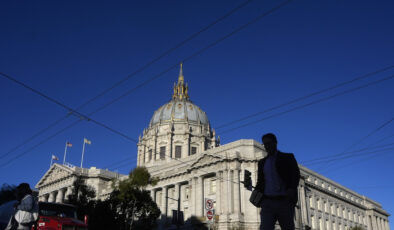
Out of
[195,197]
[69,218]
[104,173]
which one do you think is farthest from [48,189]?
[69,218]

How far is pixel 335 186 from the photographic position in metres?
68.6

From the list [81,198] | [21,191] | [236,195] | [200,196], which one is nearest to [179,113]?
[200,196]

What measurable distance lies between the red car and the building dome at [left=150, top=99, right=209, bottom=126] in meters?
64.1

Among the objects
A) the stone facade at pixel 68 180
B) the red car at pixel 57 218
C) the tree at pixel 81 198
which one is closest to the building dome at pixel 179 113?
the stone facade at pixel 68 180

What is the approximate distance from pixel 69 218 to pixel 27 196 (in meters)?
6.36

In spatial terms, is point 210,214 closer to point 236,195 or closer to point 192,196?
point 236,195

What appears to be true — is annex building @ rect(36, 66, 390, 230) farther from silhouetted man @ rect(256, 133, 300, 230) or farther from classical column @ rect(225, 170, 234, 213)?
silhouetted man @ rect(256, 133, 300, 230)

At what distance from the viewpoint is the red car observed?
14.0 metres

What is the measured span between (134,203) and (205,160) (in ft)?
55.1

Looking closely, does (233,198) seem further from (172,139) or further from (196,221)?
(172,139)

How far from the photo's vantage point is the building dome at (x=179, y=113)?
8091 centimetres

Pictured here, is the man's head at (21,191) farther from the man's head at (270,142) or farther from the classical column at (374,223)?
the classical column at (374,223)

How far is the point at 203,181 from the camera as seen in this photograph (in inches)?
2002

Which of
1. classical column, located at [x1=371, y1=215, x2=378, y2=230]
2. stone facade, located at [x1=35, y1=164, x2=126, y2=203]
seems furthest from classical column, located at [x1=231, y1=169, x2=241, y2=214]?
classical column, located at [x1=371, y1=215, x2=378, y2=230]
